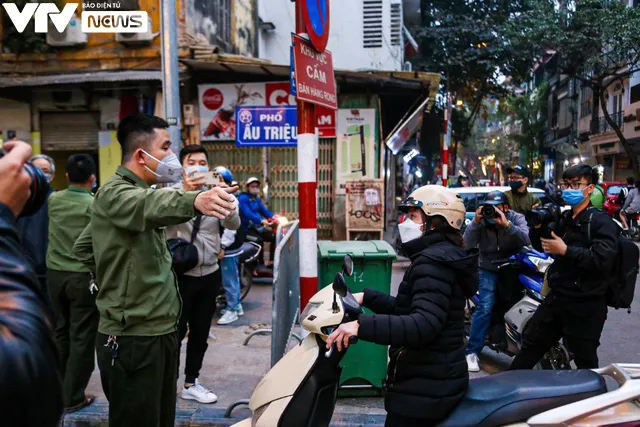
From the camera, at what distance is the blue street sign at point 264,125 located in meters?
9.48

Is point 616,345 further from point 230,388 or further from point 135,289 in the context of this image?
point 135,289

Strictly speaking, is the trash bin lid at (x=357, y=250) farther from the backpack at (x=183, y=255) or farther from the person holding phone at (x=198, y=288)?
the backpack at (x=183, y=255)

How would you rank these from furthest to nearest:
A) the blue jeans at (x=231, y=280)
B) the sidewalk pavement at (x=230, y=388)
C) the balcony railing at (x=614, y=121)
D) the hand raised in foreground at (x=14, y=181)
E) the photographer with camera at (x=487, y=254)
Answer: the balcony railing at (x=614, y=121), the blue jeans at (x=231, y=280), the photographer with camera at (x=487, y=254), the sidewalk pavement at (x=230, y=388), the hand raised in foreground at (x=14, y=181)

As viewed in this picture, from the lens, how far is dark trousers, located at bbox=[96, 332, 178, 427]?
259 centimetres

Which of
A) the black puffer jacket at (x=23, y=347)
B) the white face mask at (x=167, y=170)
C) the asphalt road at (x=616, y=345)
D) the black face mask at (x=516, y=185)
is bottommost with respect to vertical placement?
the asphalt road at (x=616, y=345)

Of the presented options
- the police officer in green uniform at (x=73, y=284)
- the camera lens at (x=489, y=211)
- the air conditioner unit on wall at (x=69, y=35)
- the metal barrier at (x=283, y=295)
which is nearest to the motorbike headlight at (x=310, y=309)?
the metal barrier at (x=283, y=295)

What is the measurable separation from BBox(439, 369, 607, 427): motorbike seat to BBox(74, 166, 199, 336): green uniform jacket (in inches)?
56.2

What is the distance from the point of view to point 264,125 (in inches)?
379

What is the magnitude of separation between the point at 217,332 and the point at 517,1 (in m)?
18.5

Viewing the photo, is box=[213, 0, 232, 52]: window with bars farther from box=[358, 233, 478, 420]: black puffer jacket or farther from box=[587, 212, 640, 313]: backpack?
box=[358, 233, 478, 420]: black puffer jacket

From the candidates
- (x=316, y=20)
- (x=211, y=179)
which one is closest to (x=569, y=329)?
(x=211, y=179)

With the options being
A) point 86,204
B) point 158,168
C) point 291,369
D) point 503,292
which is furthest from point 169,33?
point 291,369

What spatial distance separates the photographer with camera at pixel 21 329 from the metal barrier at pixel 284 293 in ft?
8.35

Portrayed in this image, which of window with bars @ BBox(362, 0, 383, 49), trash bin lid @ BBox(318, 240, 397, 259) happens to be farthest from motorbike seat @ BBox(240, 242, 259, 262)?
window with bars @ BBox(362, 0, 383, 49)
